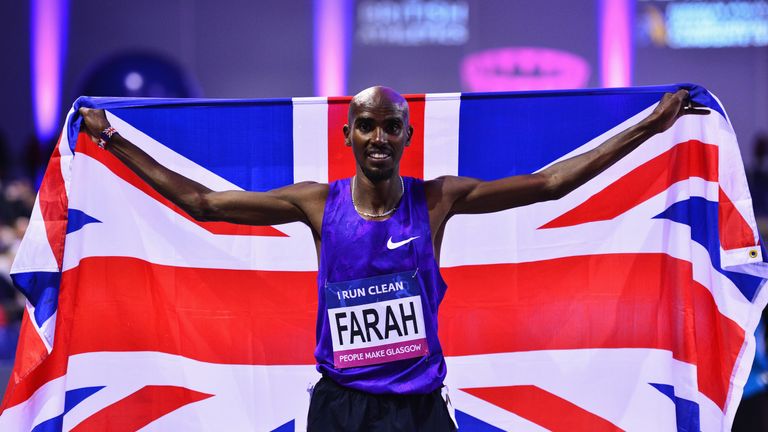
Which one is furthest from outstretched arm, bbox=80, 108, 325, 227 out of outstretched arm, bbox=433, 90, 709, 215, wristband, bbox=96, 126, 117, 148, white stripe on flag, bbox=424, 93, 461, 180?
white stripe on flag, bbox=424, 93, 461, 180

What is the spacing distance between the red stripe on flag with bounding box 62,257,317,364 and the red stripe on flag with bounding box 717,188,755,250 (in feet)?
4.72

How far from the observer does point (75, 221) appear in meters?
2.93

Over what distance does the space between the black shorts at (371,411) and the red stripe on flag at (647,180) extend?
1.03m

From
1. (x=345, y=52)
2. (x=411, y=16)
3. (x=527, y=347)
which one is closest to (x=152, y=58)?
(x=345, y=52)

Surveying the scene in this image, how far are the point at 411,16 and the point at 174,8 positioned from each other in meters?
2.82

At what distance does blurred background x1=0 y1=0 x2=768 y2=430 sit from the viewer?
9.86 metres

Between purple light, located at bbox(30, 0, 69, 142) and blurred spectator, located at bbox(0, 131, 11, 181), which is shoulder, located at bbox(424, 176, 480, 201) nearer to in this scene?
blurred spectator, located at bbox(0, 131, 11, 181)

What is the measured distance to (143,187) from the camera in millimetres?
3023

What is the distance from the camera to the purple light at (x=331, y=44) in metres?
9.99

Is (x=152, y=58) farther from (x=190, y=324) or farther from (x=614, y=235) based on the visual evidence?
(x=614, y=235)

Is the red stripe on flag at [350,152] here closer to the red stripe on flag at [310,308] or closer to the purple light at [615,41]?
the red stripe on flag at [310,308]

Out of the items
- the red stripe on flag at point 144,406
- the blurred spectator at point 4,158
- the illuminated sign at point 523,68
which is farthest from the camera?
the illuminated sign at point 523,68

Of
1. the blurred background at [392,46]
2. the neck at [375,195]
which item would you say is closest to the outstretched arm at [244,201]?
the neck at [375,195]

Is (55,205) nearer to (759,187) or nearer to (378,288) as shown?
(378,288)
